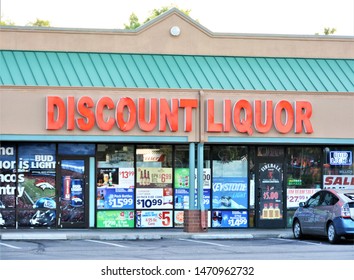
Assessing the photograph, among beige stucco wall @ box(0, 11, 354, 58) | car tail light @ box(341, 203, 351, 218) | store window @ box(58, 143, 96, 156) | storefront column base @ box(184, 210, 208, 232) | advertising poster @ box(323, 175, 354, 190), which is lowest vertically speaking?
storefront column base @ box(184, 210, 208, 232)

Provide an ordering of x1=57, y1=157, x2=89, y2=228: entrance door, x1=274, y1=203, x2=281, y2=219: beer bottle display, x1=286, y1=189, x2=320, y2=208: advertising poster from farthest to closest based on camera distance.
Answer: x1=286, y1=189, x2=320, y2=208: advertising poster → x1=274, y1=203, x2=281, y2=219: beer bottle display → x1=57, y1=157, x2=89, y2=228: entrance door

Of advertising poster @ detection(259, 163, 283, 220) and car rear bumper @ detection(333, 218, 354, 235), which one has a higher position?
advertising poster @ detection(259, 163, 283, 220)

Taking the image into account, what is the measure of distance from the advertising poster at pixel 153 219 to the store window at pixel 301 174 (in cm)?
424

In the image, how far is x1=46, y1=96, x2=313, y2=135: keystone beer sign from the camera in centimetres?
2772

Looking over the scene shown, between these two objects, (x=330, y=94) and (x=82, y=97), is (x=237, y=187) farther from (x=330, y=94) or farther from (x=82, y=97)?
(x=82, y=97)

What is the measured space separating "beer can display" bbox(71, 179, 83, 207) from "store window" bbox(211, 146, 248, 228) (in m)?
4.46

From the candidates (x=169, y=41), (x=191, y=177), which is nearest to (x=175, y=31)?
(x=169, y=41)

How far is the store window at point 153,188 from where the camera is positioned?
29359mm

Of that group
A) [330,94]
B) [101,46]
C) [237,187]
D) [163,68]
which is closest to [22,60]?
[101,46]

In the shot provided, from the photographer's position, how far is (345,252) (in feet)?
65.1

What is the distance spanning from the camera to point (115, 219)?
29172 millimetres

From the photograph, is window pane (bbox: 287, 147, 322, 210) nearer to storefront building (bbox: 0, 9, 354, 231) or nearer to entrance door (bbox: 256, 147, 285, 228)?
storefront building (bbox: 0, 9, 354, 231)

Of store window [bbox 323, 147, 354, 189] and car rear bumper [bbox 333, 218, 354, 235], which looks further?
store window [bbox 323, 147, 354, 189]

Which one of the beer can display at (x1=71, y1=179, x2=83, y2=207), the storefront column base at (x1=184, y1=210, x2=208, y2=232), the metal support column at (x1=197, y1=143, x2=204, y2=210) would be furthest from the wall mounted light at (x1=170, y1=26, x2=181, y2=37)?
the storefront column base at (x1=184, y1=210, x2=208, y2=232)
